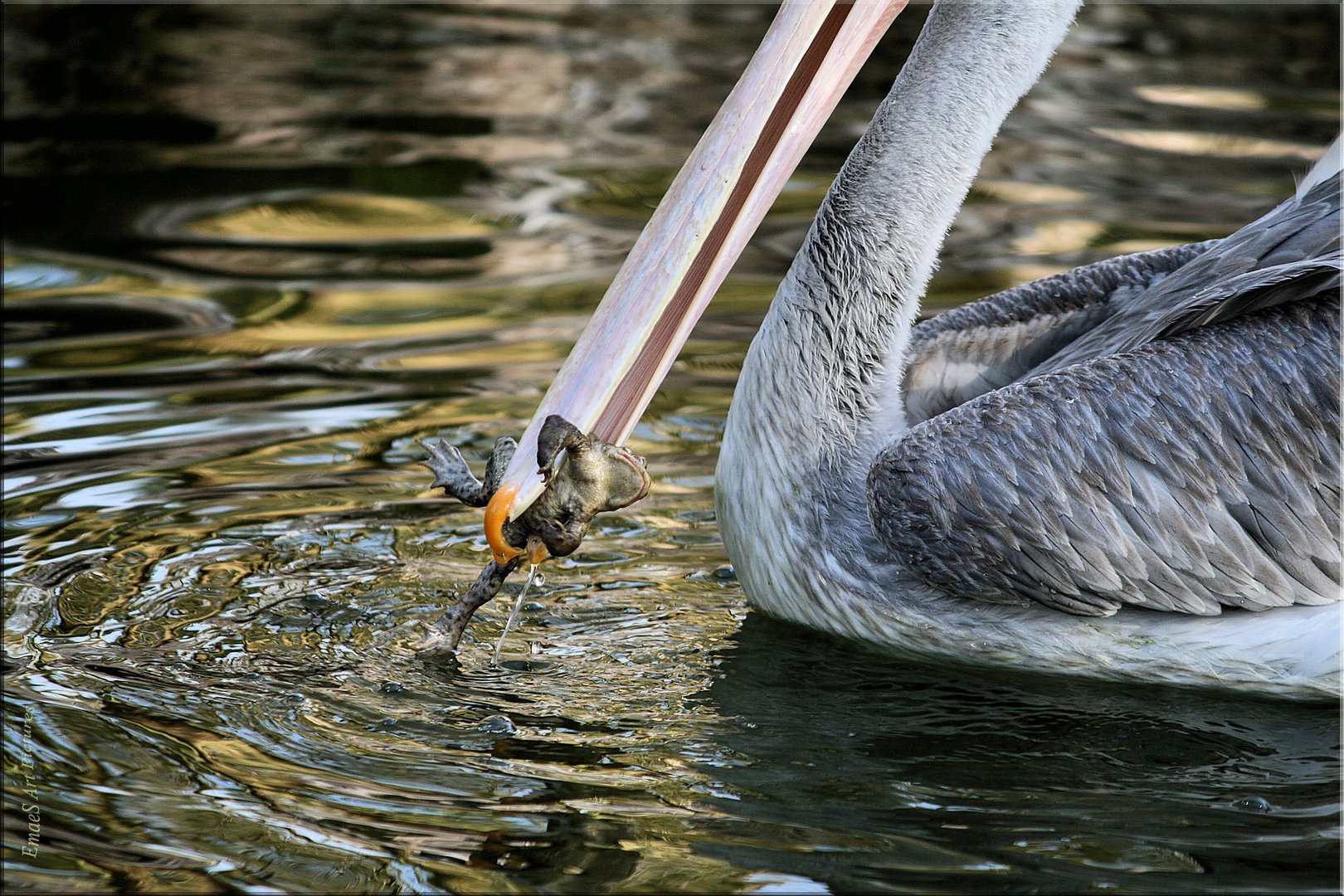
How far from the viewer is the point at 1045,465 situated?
3707mm

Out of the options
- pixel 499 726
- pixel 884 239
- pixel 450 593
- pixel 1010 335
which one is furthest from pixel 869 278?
pixel 499 726

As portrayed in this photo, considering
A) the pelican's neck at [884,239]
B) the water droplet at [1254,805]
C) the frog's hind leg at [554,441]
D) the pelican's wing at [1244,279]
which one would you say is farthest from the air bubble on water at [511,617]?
the water droplet at [1254,805]

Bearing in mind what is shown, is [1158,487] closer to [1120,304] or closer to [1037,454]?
[1037,454]

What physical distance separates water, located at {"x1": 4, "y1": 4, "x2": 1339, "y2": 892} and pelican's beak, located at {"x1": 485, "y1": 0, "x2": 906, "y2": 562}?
1.74ft

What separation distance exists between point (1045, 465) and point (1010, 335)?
747 mm

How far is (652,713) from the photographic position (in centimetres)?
361

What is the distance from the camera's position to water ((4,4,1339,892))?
10.1 ft

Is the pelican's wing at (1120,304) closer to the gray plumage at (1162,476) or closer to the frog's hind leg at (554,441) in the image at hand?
the gray plumage at (1162,476)

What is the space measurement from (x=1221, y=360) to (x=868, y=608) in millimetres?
915

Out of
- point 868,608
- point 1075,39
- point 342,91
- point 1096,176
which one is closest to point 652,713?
point 868,608

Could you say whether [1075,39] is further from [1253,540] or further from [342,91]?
[1253,540]

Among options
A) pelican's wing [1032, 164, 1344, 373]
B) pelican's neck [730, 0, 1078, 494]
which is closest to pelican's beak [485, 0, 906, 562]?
pelican's neck [730, 0, 1078, 494]

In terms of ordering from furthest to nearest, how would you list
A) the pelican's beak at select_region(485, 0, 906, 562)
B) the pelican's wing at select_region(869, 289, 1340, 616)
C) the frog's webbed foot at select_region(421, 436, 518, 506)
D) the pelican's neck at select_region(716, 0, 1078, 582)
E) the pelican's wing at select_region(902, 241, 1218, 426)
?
the pelican's wing at select_region(902, 241, 1218, 426), the pelican's neck at select_region(716, 0, 1078, 582), the pelican's wing at select_region(869, 289, 1340, 616), the frog's webbed foot at select_region(421, 436, 518, 506), the pelican's beak at select_region(485, 0, 906, 562)

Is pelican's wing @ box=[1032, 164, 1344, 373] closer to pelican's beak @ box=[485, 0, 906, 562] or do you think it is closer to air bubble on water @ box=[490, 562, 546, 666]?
pelican's beak @ box=[485, 0, 906, 562]
